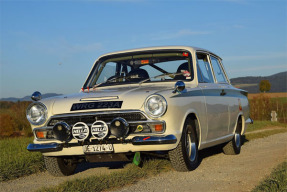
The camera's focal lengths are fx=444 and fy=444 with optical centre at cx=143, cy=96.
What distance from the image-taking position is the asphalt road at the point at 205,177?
5.05 m

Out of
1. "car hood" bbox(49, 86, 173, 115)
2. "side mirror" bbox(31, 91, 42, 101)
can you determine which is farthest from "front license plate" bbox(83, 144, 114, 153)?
"side mirror" bbox(31, 91, 42, 101)

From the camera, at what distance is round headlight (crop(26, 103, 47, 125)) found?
19.1 feet

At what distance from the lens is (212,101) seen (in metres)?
7.14

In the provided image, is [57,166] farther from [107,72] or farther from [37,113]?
[107,72]

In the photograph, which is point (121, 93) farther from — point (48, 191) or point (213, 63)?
point (213, 63)

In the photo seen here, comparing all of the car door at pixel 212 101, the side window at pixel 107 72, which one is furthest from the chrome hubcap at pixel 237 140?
the side window at pixel 107 72

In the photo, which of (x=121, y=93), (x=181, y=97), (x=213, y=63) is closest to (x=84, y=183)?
(x=121, y=93)

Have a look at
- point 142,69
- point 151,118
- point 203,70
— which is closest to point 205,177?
point 151,118

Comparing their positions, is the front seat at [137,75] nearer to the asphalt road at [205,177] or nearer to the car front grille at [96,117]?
the asphalt road at [205,177]

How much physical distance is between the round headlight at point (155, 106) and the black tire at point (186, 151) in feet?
1.80

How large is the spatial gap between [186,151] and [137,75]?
5.77 feet

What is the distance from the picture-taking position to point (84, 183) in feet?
16.7

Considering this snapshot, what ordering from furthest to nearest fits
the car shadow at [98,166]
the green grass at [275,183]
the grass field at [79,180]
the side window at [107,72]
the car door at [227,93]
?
the car door at [227,93] < the side window at [107,72] < the car shadow at [98,166] < the grass field at [79,180] < the green grass at [275,183]

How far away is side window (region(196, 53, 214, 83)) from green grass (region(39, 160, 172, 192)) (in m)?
1.61
